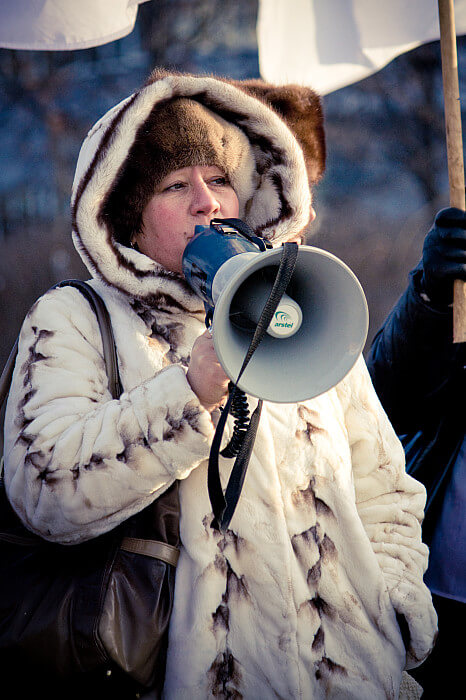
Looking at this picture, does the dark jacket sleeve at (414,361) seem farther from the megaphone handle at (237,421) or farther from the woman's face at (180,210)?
the megaphone handle at (237,421)

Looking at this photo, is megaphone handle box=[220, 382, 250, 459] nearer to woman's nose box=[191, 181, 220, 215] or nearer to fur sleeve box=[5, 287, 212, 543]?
fur sleeve box=[5, 287, 212, 543]

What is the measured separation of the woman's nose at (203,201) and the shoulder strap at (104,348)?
0.36m

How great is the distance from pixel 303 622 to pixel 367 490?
41cm

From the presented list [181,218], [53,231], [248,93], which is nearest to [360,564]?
[181,218]

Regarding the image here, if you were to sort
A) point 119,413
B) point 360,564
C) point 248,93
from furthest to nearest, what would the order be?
point 248,93
point 360,564
point 119,413

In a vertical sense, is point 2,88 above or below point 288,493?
above

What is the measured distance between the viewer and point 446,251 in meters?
1.75

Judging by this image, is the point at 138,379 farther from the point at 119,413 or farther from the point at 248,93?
the point at 248,93

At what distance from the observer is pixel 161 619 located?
1314 mm

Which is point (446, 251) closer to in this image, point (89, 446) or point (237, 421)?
point (237, 421)

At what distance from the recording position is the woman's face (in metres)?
1.62

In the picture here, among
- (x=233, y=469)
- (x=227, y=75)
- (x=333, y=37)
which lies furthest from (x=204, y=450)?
(x=227, y=75)

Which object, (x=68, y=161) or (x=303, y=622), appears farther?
(x=68, y=161)

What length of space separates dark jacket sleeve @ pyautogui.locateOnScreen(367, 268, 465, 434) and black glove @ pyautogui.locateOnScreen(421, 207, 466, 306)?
0.14m
